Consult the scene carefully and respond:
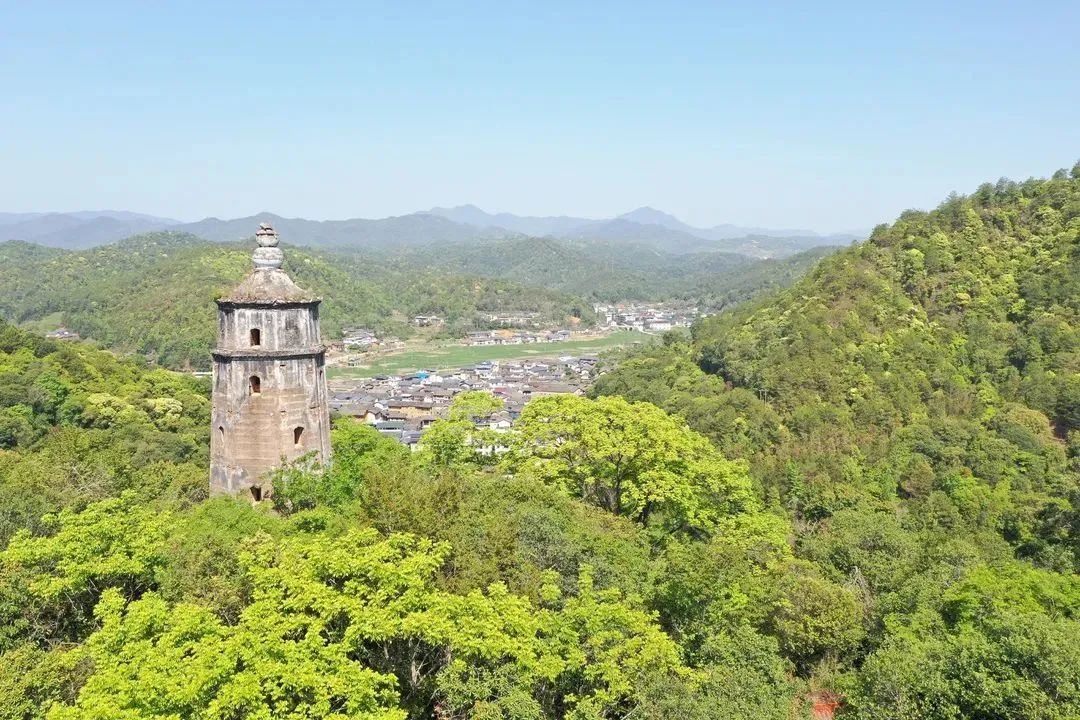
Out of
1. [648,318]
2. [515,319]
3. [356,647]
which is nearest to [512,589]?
[356,647]

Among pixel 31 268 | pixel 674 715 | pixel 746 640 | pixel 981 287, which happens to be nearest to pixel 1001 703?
pixel 746 640

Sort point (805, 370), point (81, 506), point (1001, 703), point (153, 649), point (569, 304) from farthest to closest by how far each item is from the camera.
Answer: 1. point (569, 304)
2. point (805, 370)
3. point (81, 506)
4. point (1001, 703)
5. point (153, 649)

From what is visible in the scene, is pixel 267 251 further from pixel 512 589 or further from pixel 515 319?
pixel 515 319

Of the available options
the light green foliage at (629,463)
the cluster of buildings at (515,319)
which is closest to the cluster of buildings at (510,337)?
the cluster of buildings at (515,319)

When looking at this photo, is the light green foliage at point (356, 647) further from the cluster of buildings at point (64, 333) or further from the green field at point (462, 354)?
the cluster of buildings at point (64, 333)

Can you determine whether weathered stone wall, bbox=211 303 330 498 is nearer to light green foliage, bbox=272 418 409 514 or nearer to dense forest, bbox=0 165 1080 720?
light green foliage, bbox=272 418 409 514

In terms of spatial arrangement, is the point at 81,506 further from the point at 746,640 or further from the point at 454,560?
the point at 746,640
